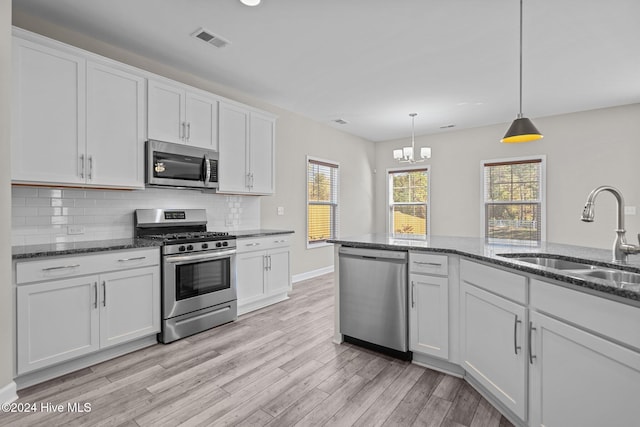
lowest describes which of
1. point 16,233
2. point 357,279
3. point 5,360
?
point 5,360

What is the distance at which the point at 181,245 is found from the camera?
2947 millimetres

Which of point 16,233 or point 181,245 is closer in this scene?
point 16,233

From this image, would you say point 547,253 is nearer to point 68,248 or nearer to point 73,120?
point 68,248

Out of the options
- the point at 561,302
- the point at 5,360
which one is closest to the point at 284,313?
the point at 5,360

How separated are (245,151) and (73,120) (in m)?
1.76

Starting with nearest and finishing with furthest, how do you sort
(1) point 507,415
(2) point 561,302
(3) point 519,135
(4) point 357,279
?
(2) point 561,302, (1) point 507,415, (3) point 519,135, (4) point 357,279

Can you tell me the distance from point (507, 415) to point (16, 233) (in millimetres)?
3695

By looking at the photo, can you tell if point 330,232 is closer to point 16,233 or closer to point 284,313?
point 284,313

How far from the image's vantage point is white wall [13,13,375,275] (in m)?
3.13

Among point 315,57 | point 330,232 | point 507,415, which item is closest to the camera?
point 507,415

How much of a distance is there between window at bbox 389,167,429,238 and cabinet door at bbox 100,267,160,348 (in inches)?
193

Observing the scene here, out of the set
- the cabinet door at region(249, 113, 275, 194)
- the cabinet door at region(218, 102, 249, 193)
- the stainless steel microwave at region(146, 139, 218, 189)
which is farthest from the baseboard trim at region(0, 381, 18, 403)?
the cabinet door at region(249, 113, 275, 194)

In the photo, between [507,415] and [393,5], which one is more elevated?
[393,5]

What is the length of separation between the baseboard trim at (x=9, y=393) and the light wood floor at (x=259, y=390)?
0.23 feet
